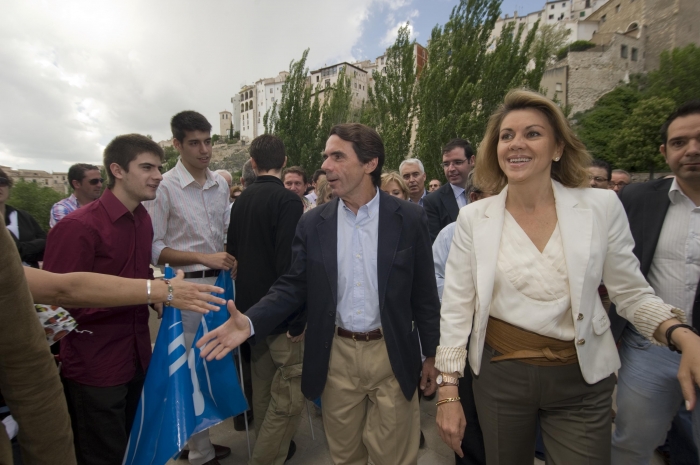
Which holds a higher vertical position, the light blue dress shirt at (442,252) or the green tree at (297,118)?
the green tree at (297,118)

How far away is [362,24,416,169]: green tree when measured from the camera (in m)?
17.7

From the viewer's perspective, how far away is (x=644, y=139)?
29.6 meters

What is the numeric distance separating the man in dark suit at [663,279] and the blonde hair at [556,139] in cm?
64

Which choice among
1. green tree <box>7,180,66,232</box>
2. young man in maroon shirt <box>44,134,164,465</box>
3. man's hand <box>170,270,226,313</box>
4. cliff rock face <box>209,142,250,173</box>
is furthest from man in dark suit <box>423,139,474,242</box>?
cliff rock face <box>209,142,250,173</box>

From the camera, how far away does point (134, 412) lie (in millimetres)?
2498

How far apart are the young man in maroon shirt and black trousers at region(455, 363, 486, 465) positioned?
2209mm

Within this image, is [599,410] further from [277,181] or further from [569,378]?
[277,181]

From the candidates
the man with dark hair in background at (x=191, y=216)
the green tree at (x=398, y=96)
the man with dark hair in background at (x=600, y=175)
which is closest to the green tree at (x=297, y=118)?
the green tree at (x=398, y=96)

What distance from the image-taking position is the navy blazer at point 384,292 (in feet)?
6.88

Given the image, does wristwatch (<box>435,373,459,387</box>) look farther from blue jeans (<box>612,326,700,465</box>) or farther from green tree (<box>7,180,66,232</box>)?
green tree (<box>7,180,66,232</box>)

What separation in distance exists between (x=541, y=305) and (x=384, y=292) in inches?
30.1

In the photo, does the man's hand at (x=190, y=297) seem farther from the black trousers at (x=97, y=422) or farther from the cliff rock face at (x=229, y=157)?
the cliff rock face at (x=229, y=157)

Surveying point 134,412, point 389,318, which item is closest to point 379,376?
point 389,318

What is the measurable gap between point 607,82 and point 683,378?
53.2m
